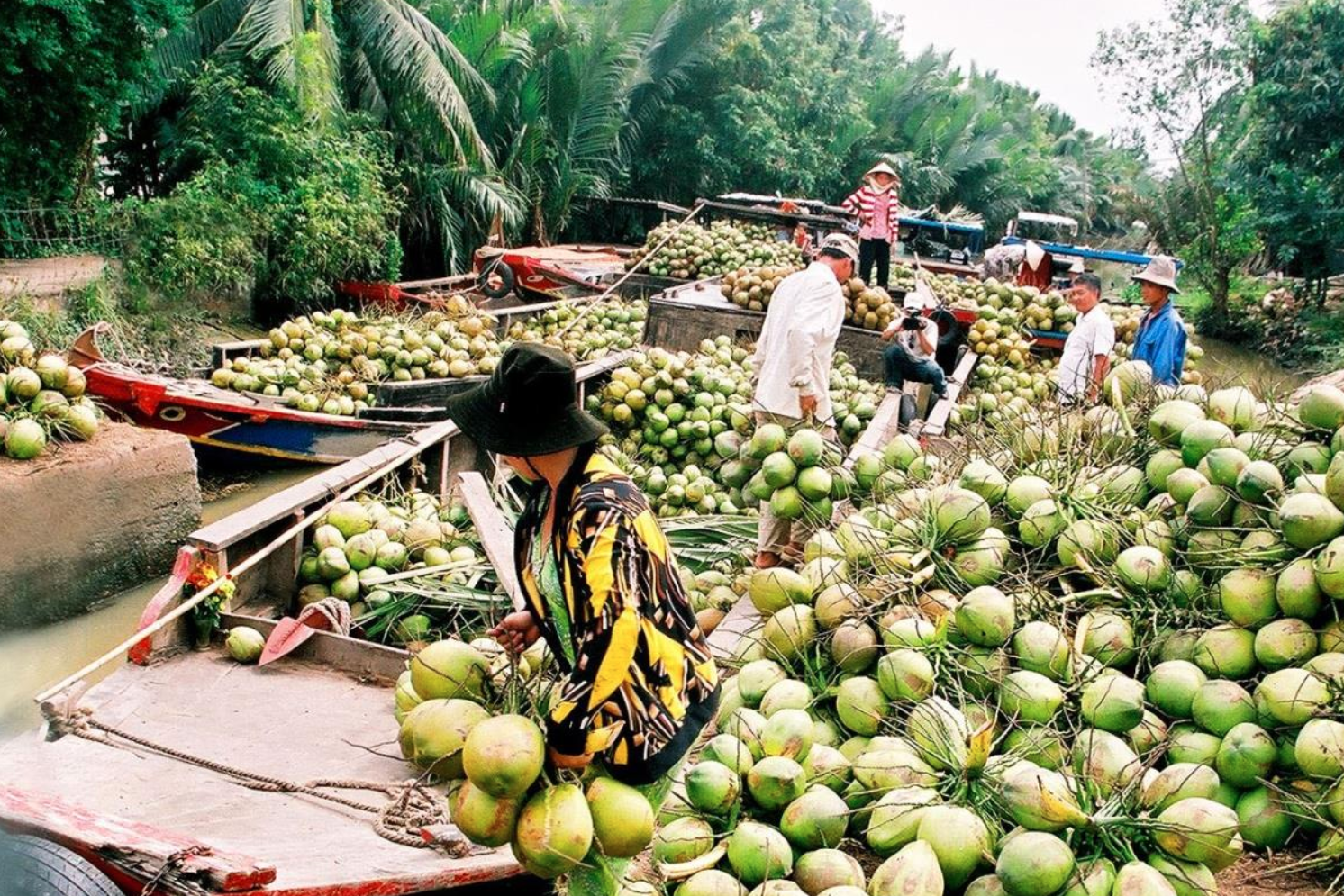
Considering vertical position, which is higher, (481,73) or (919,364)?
(481,73)

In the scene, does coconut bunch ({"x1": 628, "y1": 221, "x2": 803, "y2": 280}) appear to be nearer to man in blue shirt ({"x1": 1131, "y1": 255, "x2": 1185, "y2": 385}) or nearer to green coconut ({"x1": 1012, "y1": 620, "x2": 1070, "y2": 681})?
man in blue shirt ({"x1": 1131, "y1": 255, "x2": 1185, "y2": 385})

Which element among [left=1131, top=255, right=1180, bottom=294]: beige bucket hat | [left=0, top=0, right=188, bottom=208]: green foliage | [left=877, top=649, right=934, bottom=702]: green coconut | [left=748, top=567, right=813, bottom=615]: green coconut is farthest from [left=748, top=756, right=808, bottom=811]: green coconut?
[left=0, top=0, right=188, bottom=208]: green foliage

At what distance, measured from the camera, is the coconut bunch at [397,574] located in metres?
4.73

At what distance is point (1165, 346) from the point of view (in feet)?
19.5

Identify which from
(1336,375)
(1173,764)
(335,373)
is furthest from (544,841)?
(335,373)

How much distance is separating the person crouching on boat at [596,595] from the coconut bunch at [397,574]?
96.1 inches

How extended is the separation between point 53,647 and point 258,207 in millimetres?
7265

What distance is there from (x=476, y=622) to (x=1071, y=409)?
8.77ft

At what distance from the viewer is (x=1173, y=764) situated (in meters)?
2.55

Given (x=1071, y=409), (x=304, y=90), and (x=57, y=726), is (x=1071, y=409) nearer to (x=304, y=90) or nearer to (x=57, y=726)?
(x=57, y=726)

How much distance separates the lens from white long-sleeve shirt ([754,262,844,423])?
601cm

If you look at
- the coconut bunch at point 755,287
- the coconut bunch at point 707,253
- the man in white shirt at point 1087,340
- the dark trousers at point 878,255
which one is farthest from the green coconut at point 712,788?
the coconut bunch at point 707,253

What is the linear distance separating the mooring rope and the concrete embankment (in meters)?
3.14

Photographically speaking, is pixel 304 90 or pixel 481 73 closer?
pixel 304 90
